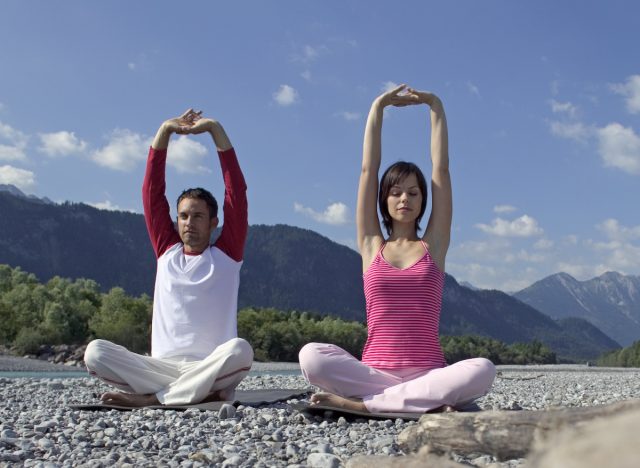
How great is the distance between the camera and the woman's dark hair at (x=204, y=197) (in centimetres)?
673

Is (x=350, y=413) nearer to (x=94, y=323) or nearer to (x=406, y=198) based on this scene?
(x=406, y=198)

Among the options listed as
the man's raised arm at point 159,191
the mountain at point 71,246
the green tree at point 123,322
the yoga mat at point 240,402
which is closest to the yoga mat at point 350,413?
the yoga mat at point 240,402

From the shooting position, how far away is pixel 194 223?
22.1ft

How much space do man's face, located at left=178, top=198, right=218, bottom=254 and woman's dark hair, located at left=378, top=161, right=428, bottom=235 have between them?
186 cm

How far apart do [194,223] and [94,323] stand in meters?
49.2

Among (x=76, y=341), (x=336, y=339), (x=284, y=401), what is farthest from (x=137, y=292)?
(x=284, y=401)

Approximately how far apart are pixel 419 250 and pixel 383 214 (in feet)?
1.64

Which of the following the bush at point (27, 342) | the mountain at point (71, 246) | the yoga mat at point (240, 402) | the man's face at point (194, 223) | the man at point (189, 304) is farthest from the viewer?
the mountain at point (71, 246)

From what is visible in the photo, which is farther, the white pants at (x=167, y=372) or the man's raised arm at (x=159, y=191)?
the man's raised arm at (x=159, y=191)

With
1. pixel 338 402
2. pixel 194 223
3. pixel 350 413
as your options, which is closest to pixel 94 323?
pixel 194 223

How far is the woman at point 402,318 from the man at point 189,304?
3.88 feet

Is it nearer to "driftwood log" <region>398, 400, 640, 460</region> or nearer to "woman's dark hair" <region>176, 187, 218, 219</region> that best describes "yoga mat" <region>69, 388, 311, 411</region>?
"woman's dark hair" <region>176, 187, 218, 219</region>

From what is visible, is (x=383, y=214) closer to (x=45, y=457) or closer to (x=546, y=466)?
(x=45, y=457)

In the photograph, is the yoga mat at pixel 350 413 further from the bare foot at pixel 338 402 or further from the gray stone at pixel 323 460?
the gray stone at pixel 323 460
